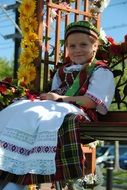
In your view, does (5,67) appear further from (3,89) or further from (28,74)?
(3,89)

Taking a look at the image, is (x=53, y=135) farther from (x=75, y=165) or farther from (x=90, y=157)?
(x=90, y=157)

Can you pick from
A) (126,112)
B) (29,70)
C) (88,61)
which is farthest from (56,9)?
(126,112)

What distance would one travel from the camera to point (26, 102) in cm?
344

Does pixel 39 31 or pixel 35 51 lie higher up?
pixel 39 31

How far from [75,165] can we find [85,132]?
0.33 meters

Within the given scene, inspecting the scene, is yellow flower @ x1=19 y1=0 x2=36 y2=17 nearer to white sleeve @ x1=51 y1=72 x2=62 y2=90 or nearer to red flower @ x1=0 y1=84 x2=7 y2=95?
white sleeve @ x1=51 y1=72 x2=62 y2=90

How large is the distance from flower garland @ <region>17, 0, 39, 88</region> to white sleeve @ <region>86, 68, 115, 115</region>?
0.88 metres

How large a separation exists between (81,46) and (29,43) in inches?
29.2

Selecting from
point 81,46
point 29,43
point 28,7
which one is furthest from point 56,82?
point 28,7

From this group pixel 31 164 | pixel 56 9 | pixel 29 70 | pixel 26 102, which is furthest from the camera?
pixel 56 9

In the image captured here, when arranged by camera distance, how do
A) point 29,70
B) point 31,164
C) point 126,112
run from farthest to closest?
1. point 29,70
2. point 126,112
3. point 31,164

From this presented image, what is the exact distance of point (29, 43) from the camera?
447 centimetres

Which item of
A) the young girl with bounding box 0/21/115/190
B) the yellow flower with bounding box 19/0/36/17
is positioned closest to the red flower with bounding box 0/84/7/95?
the young girl with bounding box 0/21/115/190

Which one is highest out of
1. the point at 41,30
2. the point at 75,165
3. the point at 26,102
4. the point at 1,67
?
the point at 41,30
